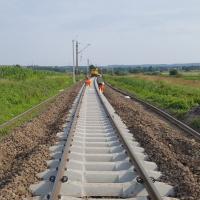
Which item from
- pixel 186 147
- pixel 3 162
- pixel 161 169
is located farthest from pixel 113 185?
pixel 186 147

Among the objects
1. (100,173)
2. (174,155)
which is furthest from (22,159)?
(174,155)

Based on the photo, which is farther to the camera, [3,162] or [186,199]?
[3,162]

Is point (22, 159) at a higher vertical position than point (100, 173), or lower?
lower

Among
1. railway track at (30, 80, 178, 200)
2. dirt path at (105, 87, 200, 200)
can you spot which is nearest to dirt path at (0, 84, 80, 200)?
railway track at (30, 80, 178, 200)

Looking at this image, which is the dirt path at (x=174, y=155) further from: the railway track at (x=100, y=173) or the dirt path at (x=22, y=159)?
the dirt path at (x=22, y=159)

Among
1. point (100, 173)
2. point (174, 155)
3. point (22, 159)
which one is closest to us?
point (100, 173)

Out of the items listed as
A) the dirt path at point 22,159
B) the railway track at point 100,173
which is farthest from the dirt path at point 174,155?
the dirt path at point 22,159

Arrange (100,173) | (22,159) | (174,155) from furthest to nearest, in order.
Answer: (174,155) < (22,159) < (100,173)

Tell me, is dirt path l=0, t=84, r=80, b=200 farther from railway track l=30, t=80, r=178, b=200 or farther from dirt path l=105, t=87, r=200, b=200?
dirt path l=105, t=87, r=200, b=200

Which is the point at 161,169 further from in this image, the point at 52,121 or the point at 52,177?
the point at 52,121

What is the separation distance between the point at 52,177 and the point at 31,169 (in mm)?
Result: 969

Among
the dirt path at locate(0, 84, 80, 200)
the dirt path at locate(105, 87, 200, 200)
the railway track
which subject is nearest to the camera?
the railway track

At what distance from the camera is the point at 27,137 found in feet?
40.9

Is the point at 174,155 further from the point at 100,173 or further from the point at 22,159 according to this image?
the point at 22,159
